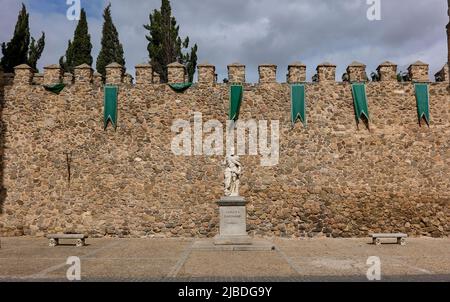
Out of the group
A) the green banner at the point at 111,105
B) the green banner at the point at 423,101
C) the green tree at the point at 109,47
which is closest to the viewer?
the green banner at the point at 423,101

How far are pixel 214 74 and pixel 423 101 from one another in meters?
7.63

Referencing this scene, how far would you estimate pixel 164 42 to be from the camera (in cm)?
2662

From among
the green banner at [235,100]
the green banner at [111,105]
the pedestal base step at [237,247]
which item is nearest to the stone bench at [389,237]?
the pedestal base step at [237,247]

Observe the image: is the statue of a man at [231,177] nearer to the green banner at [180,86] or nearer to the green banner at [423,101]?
the green banner at [180,86]

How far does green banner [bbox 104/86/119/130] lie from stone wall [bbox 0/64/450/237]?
0.80 ft

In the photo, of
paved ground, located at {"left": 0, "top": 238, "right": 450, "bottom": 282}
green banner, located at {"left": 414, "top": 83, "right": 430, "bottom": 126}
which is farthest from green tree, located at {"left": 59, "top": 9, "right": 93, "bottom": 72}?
green banner, located at {"left": 414, "top": 83, "right": 430, "bottom": 126}

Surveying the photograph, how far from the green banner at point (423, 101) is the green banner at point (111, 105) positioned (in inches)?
431

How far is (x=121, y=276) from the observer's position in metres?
7.70

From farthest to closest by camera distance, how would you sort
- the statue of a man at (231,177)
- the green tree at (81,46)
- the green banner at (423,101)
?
the green tree at (81,46) → the green banner at (423,101) → the statue of a man at (231,177)

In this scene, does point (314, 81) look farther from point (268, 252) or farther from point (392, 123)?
point (268, 252)

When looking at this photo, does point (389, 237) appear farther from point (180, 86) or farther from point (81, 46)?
point (81, 46)

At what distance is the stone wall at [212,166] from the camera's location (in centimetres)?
1504

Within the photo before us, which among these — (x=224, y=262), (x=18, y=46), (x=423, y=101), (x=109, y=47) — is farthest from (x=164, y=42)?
(x=224, y=262)

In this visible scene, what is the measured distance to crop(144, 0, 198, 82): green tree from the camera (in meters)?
26.4
